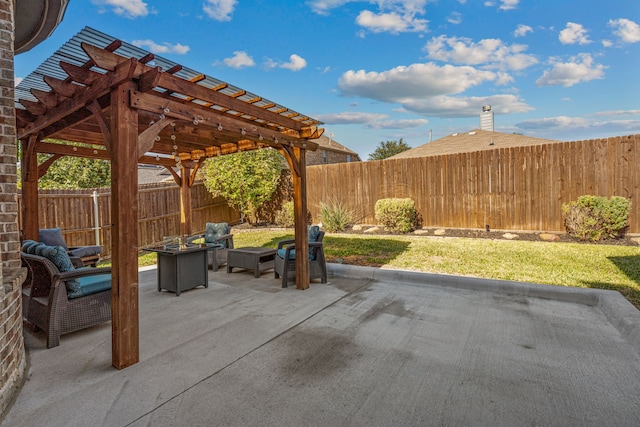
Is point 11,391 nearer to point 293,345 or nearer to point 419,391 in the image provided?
point 293,345

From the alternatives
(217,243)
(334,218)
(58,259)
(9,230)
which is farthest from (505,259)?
(9,230)

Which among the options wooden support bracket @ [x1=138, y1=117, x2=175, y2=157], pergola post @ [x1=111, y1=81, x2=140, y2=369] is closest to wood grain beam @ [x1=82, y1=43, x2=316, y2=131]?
pergola post @ [x1=111, y1=81, x2=140, y2=369]

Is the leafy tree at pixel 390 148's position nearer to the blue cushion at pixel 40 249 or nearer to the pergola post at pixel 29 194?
the pergola post at pixel 29 194

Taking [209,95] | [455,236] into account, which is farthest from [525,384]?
[455,236]

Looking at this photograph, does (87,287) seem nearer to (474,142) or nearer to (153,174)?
(474,142)

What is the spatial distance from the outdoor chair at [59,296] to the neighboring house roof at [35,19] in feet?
7.75

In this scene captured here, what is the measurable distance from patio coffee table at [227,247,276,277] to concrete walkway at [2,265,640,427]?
4.40ft

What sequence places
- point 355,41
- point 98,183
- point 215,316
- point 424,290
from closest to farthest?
1. point 215,316
2. point 424,290
3. point 355,41
4. point 98,183

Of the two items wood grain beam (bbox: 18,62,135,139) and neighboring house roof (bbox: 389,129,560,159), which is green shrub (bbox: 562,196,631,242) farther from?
wood grain beam (bbox: 18,62,135,139)

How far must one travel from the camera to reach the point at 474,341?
300cm

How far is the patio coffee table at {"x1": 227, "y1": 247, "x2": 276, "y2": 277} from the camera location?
5622 mm

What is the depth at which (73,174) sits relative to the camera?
13.7 metres

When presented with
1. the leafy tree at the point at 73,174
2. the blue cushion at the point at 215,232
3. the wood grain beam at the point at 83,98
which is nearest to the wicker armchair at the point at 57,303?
the wood grain beam at the point at 83,98

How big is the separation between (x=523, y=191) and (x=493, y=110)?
11.8 meters
